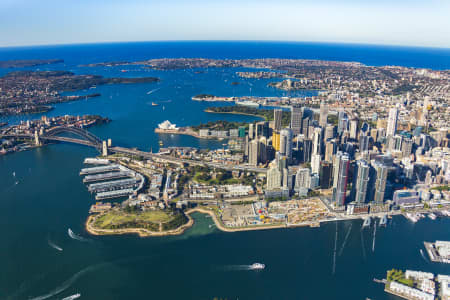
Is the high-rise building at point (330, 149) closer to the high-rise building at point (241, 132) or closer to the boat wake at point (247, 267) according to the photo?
the high-rise building at point (241, 132)

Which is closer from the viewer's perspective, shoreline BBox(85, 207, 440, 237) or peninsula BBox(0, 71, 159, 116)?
shoreline BBox(85, 207, 440, 237)

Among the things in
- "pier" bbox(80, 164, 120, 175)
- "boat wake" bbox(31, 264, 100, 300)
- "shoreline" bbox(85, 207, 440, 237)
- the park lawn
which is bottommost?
"boat wake" bbox(31, 264, 100, 300)

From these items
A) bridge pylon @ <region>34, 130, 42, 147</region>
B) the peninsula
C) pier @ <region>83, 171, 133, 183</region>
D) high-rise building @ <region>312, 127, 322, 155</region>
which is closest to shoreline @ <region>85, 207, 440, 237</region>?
pier @ <region>83, 171, 133, 183</region>

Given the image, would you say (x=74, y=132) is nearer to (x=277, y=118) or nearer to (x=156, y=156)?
(x=156, y=156)

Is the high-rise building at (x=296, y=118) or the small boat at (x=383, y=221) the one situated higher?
the high-rise building at (x=296, y=118)

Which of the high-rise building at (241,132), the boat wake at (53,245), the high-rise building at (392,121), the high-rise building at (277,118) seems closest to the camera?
the boat wake at (53,245)

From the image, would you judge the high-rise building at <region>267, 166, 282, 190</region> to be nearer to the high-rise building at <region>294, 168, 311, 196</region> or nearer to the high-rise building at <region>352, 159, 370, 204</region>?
the high-rise building at <region>294, 168, 311, 196</region>

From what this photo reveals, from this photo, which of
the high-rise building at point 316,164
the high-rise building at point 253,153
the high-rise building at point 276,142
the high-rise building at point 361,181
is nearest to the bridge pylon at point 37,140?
the high-rise building at point 253,153
